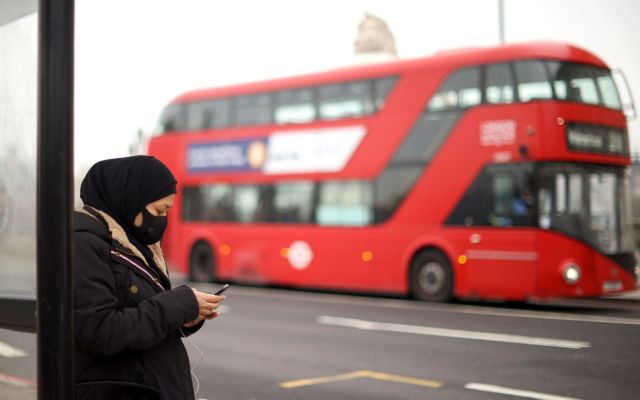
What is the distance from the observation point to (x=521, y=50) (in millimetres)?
14117

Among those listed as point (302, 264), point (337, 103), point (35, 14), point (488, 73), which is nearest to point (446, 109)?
point (488, 73)

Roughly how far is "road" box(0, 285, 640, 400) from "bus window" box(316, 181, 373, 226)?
6.34 feet

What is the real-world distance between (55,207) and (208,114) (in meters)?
17.0

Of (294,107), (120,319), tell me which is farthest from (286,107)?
(120,319)

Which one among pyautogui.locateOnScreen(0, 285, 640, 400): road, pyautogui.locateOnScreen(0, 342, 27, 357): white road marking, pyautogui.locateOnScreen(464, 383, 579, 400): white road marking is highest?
pyautogui.locateOnScreen(0, 342, 27, 357): white road marking

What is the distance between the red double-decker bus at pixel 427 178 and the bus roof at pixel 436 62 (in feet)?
0.09

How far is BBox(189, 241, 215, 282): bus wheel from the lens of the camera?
19.2 metres

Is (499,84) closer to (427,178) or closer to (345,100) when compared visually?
(427,178)

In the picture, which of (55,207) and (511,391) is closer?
(55,207)

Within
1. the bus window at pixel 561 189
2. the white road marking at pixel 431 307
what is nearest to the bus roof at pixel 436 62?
the bus window at pixel 561 189

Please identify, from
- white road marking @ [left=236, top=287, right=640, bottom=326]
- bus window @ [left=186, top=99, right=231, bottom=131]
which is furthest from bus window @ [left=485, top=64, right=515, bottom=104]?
bus window @ [left=186, top=99, right=231, bottom=131]

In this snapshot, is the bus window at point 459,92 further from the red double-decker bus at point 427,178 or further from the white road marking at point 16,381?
the white road marking at point 16,381

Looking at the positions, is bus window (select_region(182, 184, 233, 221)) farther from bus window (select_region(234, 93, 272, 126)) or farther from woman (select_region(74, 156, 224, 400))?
woman (select_region(74, 156, 224, 400))

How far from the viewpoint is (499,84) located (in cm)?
1418
